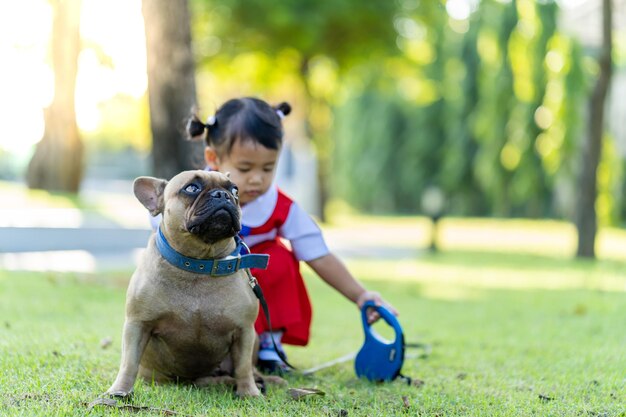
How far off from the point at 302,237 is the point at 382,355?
2.30 feet

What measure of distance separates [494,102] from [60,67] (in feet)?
34.2

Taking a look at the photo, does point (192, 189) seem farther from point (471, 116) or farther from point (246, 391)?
point (471, 116)

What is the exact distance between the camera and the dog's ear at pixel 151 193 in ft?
10.7

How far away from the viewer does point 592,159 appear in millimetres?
12758

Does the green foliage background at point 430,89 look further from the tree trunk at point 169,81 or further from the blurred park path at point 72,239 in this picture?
the tree trunk at point 169,81

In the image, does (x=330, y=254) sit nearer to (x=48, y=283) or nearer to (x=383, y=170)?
(x=48, y=283)

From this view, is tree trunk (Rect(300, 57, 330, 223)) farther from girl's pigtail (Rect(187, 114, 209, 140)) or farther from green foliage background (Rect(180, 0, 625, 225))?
girl's pigtail (Rect(187, 114, 209, 140))

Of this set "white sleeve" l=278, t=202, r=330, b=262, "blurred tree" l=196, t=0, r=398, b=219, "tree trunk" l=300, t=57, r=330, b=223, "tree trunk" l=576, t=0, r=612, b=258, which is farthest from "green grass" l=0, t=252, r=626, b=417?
"tree trunk" l=300, t=57, r=330, b=223

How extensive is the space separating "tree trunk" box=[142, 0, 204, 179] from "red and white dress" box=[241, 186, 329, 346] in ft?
10.3

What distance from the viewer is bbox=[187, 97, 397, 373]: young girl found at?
3.91 meters

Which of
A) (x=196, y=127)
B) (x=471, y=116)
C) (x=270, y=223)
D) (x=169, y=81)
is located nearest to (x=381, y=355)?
(x=270, y=223)

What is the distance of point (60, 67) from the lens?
15586 mm

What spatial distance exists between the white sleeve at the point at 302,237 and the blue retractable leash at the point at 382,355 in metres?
0.37

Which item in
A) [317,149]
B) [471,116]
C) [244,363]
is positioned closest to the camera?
[244,363]
